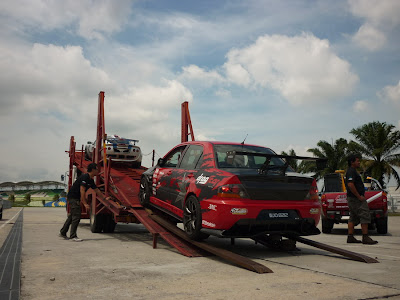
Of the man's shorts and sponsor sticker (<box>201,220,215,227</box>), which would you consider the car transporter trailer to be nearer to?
sponsor sticker (<box>201,220,215,227</box>)

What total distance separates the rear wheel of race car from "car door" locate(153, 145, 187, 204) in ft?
2.45

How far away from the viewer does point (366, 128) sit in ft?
115

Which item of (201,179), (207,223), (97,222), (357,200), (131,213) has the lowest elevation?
(97,222)

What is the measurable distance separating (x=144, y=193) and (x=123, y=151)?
3253mm

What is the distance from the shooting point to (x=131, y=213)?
8.34 metres

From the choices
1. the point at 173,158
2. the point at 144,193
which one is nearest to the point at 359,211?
the point at 173,158

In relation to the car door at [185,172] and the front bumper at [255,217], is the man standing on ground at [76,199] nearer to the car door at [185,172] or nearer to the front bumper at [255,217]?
the car door at [185,172]

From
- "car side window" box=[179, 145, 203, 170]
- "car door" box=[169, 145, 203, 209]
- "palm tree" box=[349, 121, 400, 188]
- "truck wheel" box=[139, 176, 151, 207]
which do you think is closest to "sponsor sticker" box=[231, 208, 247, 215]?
→ "car door" box=[169, 145, 203, 209]

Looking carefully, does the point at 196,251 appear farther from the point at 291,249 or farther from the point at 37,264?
the point at 37,264

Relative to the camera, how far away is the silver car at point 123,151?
11.1 metres

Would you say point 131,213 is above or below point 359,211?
below

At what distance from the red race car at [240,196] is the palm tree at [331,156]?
3240 centimetres

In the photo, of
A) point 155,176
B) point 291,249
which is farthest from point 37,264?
point 291,249

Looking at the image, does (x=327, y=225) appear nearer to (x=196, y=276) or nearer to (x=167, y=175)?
(x=167, y=175)
